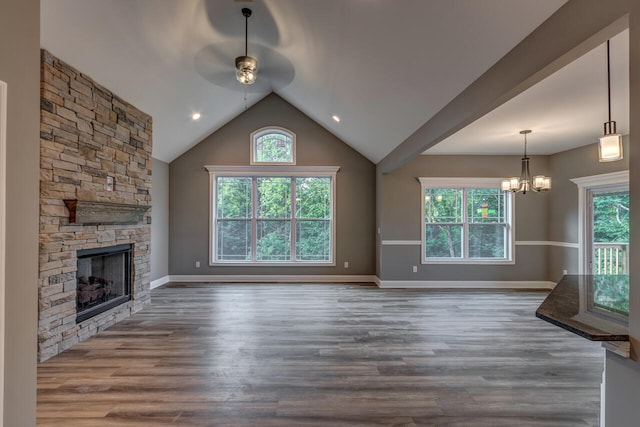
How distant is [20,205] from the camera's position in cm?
150

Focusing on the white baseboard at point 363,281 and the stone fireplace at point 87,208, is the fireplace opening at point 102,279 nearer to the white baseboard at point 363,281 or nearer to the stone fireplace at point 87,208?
the stone fireplace at point 87,208

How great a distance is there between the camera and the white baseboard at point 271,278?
6.80m

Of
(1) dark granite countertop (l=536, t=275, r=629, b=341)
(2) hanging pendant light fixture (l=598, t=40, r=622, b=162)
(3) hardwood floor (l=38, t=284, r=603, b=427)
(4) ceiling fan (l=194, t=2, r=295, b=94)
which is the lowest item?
(3) hardwood floor (l=38, t=284, r=603, b=427)

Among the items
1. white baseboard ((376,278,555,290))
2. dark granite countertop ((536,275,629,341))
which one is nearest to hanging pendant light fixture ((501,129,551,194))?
white baseboard ((376,278,555,290))

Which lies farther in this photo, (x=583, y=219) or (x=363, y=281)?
(x=363, y=281)

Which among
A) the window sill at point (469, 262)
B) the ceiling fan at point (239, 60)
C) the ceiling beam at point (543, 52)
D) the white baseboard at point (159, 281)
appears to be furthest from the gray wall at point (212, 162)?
the ceiling beam at point (543, 52)

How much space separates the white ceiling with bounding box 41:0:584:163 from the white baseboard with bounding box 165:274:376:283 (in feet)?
9.57

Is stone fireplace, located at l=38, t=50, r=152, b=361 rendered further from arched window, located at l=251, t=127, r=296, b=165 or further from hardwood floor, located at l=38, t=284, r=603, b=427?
arched window, located at l=251, t=127, r=296, b=165

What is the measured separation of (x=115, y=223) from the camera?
13.5 ft

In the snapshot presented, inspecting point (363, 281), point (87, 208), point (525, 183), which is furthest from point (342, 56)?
point (363, 281)

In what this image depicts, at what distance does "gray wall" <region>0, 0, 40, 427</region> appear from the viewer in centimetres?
144

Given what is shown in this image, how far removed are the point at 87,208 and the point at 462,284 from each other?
6267 millimetres

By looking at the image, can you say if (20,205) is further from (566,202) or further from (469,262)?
(566,202)

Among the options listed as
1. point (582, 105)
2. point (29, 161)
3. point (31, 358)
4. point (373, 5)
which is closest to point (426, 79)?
point (373, 5)
